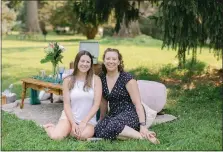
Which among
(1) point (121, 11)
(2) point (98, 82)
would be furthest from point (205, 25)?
(2) point (98, 82)

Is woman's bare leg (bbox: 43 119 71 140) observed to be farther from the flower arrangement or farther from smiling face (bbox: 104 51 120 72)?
the flower arrangement

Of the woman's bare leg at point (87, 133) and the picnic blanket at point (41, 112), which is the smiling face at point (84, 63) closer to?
the woman's bare leg at point (87, 133)

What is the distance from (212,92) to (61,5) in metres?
26.2

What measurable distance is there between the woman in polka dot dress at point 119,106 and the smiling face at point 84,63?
0.19 meters

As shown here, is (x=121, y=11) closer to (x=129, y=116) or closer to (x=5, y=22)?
(x=129, y=116)

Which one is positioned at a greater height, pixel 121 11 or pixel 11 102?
pixel 121 11

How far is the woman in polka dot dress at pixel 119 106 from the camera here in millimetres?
4789

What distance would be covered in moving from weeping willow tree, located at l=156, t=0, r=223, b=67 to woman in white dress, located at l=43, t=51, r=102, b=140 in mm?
2425

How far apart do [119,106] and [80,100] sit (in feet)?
1.49

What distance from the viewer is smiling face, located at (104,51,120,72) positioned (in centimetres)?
496

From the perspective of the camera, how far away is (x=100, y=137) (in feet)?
15.9

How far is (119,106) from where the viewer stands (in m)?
5.08

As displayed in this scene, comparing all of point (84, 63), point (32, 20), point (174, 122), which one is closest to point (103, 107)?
point (84, 63)

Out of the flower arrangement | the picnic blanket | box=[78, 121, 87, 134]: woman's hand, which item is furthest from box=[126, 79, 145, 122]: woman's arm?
the flower arrangement
